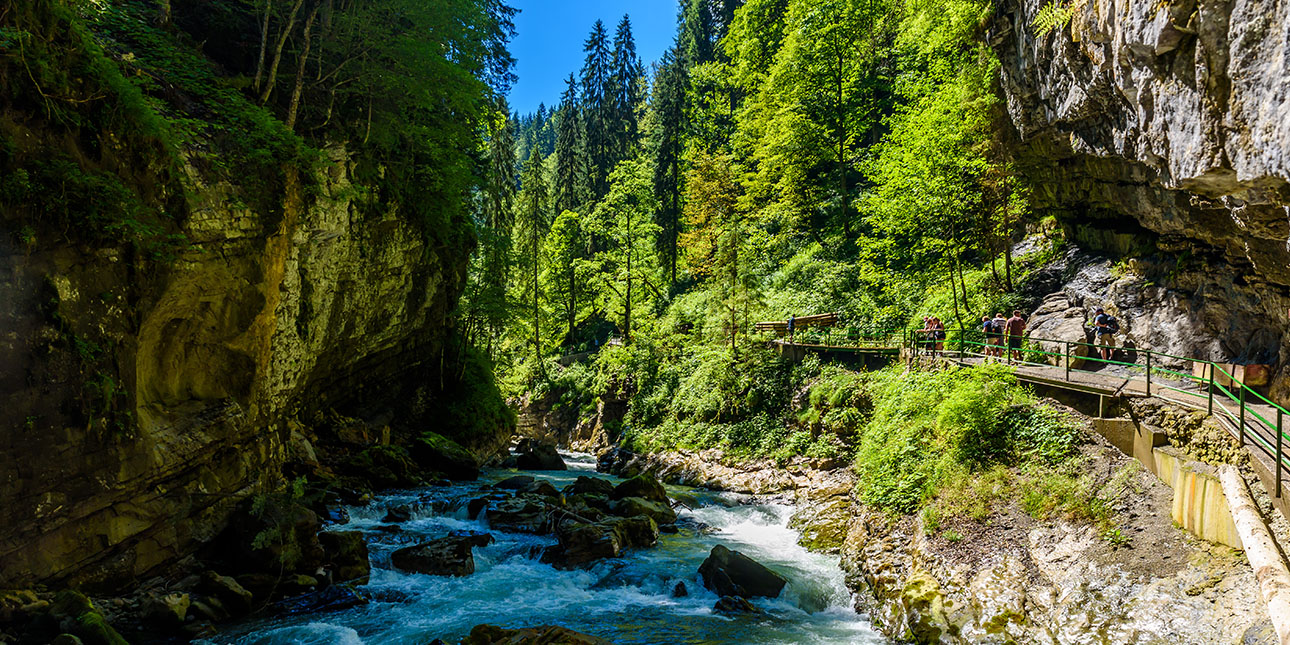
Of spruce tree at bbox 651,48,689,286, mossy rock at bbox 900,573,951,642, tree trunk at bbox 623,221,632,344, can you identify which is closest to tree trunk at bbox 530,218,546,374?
tree trunk at bbox 623,221,632,344

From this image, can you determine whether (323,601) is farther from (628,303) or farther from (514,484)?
(628,303)

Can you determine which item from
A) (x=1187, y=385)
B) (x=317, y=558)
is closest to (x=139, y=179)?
(x=317, y=558)

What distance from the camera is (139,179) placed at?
32.0ft

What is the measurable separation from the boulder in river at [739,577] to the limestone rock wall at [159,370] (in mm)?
9144

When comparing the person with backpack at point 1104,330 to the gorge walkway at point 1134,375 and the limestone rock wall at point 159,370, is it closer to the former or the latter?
the gorge walkway at point 1134,375

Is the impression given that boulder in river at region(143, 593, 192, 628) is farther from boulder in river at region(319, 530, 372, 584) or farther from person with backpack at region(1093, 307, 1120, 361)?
person with backpack at region(1093, 307, 1120, 361)

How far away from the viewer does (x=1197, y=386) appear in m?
11.7

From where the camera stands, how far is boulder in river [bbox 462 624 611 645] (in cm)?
834

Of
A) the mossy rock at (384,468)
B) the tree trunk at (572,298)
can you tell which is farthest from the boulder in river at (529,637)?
the tree trunk at (572,298)

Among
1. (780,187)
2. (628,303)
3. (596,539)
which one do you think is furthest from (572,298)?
(596,539)

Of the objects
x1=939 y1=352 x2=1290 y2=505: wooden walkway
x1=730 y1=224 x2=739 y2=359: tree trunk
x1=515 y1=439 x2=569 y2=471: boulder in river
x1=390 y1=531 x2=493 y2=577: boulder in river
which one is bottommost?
x1=515 y1=439 x2=569 y2=471: boulder in river

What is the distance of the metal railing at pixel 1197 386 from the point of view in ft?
25.3

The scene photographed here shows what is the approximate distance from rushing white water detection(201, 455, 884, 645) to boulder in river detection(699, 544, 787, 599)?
0.20 metres

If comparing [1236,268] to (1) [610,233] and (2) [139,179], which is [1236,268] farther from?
(1) [610,233]
